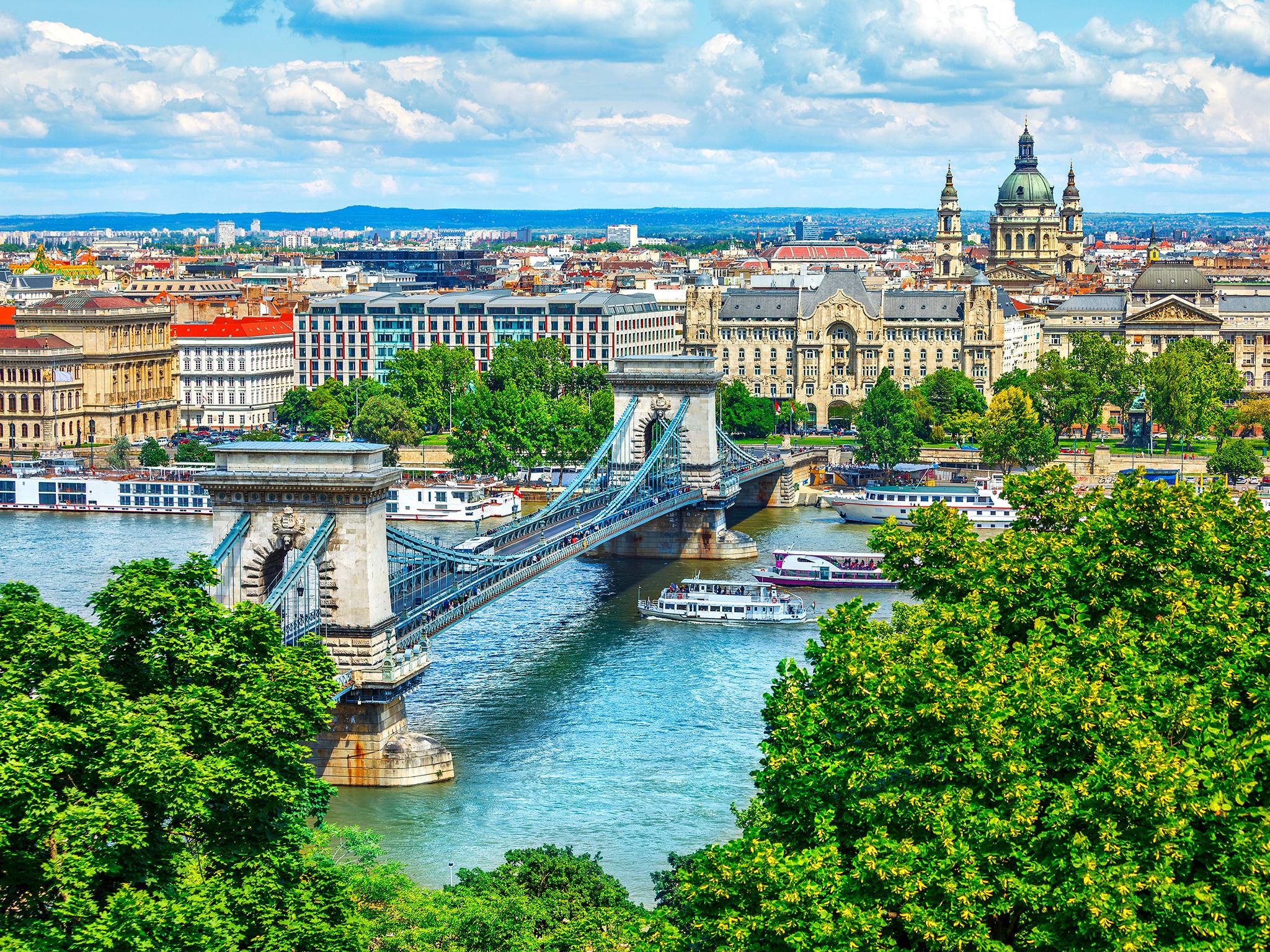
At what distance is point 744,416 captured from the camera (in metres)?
93.9

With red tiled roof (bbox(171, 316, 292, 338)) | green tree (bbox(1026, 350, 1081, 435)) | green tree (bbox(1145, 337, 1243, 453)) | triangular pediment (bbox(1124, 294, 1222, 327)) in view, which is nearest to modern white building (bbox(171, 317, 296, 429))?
red tiled roof (bbox(171, 316, 292, 338))

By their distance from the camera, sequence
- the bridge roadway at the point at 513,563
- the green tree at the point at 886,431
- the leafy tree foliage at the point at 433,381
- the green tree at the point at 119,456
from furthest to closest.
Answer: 1. the leafy tree foliage at the point at 433,381
2. the green tree at the point at 119,456
3. the green tree at the point at 886,431
4. the bridge roadway at the point at 513,563

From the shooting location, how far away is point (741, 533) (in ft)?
228

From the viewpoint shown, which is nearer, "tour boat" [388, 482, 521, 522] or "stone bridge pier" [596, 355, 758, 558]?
"stone bridge pier" [596, 355, 758, 558]

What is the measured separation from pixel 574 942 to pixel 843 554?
1431 inches

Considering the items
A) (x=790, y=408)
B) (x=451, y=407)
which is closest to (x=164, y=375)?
(x=451, y=407)

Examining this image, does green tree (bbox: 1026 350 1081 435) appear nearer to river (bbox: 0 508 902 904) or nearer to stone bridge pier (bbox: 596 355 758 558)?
stone bridge pier (bbox: 596 355 758 558)

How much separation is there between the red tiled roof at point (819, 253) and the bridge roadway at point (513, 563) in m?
94.6

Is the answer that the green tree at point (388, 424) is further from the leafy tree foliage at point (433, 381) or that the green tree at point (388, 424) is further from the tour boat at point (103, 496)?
the tour boat at point (103, 496)

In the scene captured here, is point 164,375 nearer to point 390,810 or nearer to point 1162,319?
point 1162,319

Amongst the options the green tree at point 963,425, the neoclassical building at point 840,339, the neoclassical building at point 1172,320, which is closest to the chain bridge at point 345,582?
the green tree at point 963,425

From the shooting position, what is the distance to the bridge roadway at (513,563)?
4119 cm

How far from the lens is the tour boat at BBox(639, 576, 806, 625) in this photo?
54.3m

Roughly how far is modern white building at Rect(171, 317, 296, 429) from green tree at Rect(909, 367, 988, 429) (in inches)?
1294
